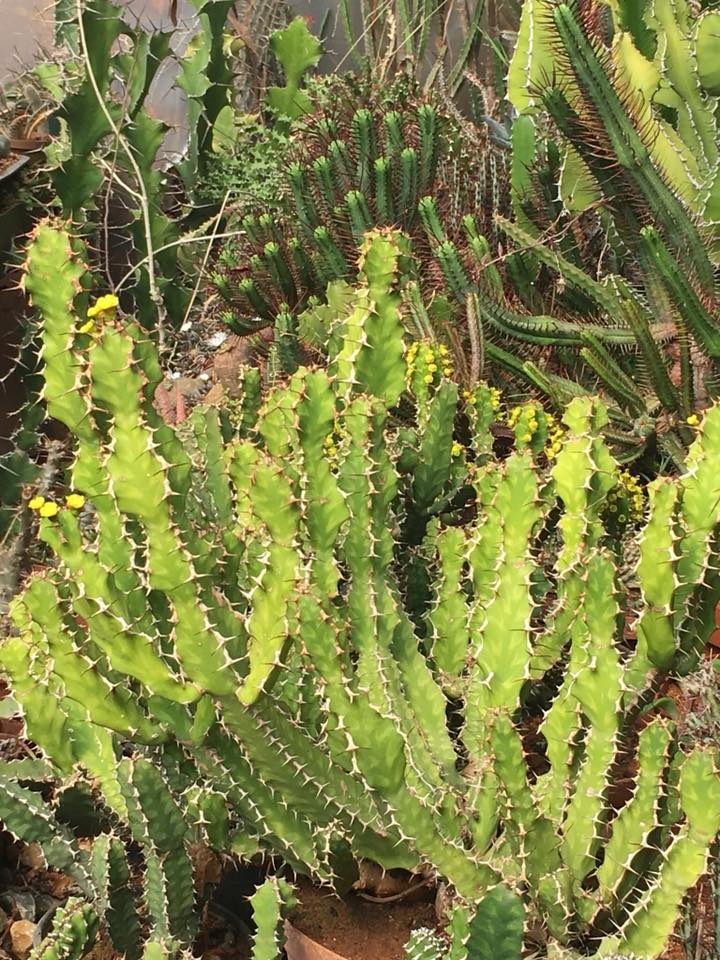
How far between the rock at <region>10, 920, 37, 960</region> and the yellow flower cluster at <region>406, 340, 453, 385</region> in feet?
5.17

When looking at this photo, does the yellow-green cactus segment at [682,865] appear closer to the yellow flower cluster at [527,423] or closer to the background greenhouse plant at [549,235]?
the background greenhouse plant at [549,235]

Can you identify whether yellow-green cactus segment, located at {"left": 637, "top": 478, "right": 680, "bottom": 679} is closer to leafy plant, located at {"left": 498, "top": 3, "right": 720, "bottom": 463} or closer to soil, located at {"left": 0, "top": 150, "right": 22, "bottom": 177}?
leafy plant, located at {"left": 498, "top": 3, "right": 720, "bottom": 463}

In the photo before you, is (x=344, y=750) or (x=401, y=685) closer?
(x=344, y=750)

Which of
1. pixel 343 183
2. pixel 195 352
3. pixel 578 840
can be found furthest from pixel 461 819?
pixel 195 352

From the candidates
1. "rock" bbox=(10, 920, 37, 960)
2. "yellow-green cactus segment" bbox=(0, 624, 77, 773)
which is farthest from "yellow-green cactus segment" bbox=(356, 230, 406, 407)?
"rock" bbox=(10, 920, 37, 960)

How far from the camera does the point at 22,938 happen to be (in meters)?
1.86

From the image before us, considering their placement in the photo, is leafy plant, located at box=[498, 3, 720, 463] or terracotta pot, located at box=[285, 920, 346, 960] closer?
terracotta pot, located at box=[285, 920, 346, 960]

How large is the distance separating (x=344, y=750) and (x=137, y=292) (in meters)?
3.01

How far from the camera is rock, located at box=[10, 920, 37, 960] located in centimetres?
184

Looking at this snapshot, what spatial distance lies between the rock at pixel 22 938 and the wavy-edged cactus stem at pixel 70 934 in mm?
318

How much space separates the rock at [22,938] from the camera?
6.03ft

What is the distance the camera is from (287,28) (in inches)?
225

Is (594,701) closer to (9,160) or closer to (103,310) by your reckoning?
(103,310)

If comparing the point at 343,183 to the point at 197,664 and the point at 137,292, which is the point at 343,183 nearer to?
the point at 137,292
